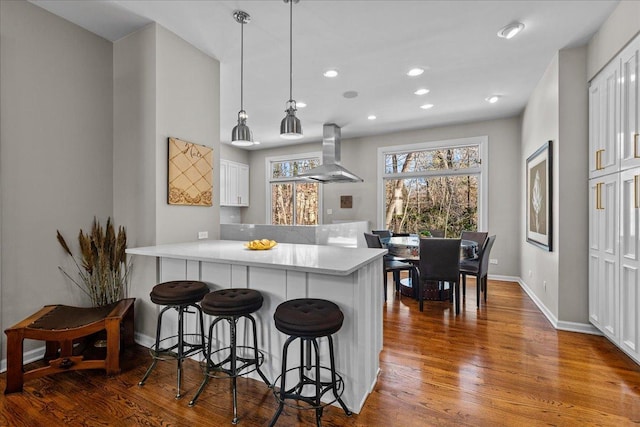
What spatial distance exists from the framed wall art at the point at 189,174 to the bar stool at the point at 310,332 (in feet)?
5.59

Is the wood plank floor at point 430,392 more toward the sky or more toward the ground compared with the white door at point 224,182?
more toward the ground

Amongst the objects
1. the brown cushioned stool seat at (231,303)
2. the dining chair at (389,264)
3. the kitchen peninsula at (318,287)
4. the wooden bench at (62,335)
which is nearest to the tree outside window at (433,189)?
the dining chair at (389,264)

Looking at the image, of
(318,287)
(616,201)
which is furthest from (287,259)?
(616,201)

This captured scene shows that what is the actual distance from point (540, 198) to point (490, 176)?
1.76 m

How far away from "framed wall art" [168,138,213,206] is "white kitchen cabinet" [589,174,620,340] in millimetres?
3665

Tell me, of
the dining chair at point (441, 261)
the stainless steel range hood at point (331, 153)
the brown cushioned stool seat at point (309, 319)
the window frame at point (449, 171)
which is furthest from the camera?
the stainless steel range hood at point (331, 153)

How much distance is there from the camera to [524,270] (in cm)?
468

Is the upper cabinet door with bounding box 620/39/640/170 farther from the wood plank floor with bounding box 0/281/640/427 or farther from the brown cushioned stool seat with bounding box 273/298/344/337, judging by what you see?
the brown cushioned stool seat with bounding box 273/298/344/337

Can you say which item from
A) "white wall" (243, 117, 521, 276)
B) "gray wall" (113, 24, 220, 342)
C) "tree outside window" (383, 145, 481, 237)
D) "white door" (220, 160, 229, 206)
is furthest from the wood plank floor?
"white door" (220, 160, 229, 206)

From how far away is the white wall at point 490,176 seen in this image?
5.14 meters

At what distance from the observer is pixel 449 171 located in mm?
5582

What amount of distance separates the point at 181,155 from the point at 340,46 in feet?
6.18

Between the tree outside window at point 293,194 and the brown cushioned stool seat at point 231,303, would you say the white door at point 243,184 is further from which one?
the brown cushioned stool seat at point 231,303

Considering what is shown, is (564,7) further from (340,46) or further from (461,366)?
(461,366)
